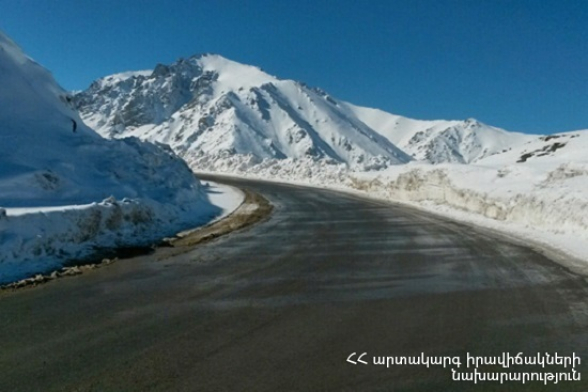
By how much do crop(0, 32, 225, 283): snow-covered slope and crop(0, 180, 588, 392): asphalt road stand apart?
166 cm

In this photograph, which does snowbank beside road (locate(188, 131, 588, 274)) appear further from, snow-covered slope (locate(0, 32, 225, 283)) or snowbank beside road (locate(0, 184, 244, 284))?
snow-covered slope (locate(0, 32, 225, 283))

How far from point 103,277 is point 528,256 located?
343 inches

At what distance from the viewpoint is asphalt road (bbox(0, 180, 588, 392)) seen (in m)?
4.91

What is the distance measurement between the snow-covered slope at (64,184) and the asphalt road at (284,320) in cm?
166

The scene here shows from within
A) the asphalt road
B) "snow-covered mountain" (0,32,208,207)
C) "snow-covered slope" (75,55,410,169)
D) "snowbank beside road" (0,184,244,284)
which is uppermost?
"snow-covered slope" (75,55,410,169)

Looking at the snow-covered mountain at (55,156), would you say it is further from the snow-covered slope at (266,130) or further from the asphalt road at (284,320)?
the snow-covered slope at (266,130)

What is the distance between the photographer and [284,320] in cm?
661

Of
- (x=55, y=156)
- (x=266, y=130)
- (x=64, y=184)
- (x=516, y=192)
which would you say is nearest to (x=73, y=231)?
(x=64, y=184)

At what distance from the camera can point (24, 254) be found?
984 cm

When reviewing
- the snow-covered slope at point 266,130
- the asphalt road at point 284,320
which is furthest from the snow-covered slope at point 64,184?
the snow-covered slope at point 266,130

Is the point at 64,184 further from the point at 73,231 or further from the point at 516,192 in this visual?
the point at 516,192

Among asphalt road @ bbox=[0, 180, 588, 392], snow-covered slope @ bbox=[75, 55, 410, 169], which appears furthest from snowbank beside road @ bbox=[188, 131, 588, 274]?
snow-covered slope @ bbox=[75, 55, 410, 169]

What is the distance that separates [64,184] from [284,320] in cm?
1084

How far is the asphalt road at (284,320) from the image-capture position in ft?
16.1
